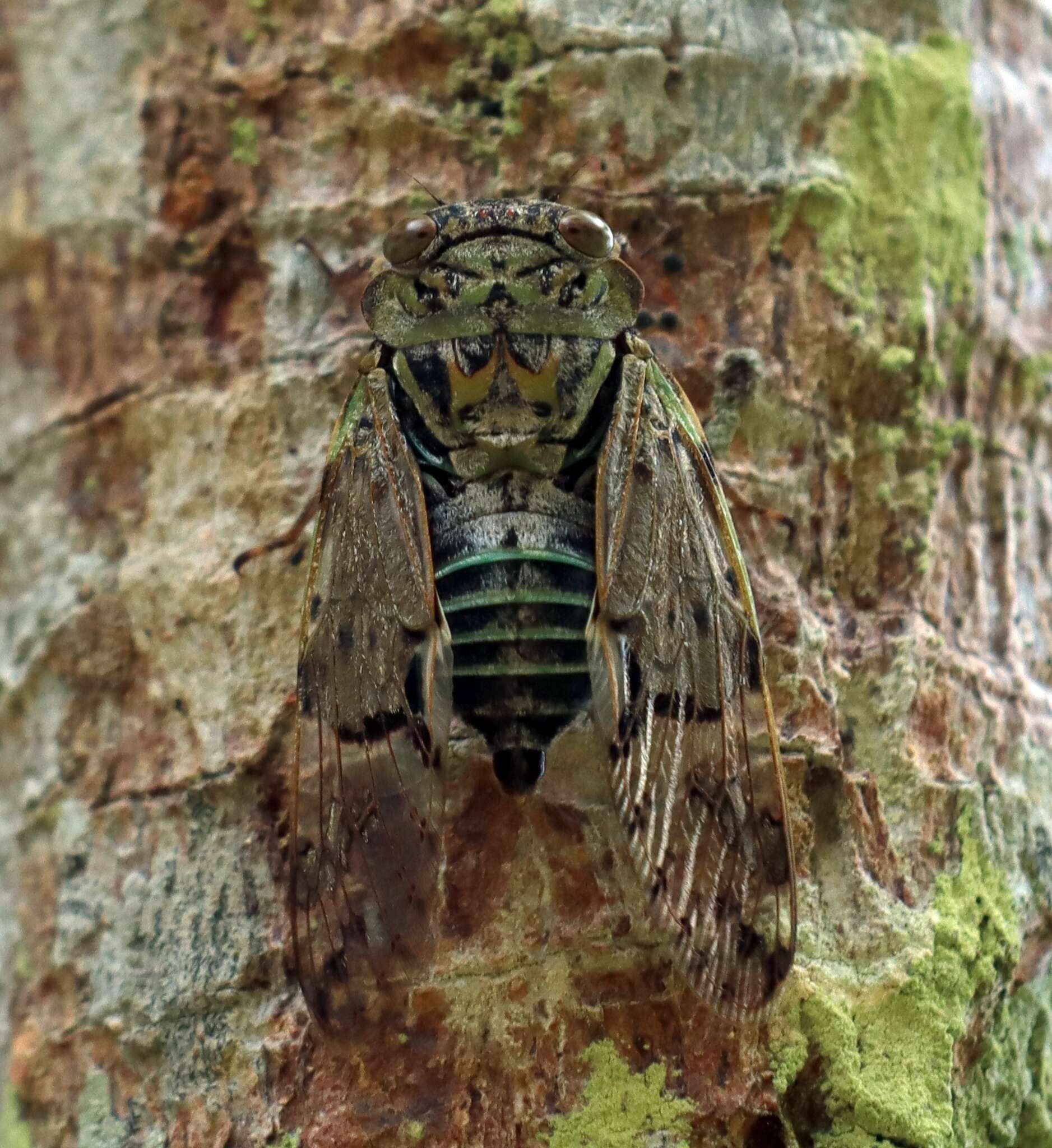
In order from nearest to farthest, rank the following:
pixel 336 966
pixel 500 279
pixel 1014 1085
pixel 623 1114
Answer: pixel 623 1114, pixel 336 966, pixel 1014 1085, pixel 500 279

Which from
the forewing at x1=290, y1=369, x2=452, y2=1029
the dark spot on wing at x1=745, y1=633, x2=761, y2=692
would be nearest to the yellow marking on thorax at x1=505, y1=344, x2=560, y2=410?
the forewing at x1=290, y1=369, x2=452, y2=1029

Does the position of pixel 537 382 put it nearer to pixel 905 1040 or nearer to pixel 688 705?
pixel 688 705

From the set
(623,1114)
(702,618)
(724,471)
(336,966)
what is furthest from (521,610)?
(623,1114)

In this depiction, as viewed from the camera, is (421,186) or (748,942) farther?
(421,186)

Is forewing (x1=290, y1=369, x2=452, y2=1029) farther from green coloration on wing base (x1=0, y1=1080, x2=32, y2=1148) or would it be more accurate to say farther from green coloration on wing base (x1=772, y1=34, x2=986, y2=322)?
green coloration on wing base (x1=772, y1=34, x2=986, y2=322)

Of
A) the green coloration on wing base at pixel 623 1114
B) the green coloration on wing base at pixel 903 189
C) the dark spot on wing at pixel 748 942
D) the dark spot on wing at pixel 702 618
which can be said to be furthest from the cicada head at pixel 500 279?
the green coloration on wing base at pixel 623 1114

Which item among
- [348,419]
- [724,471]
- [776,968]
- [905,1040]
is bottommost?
[905,1040]

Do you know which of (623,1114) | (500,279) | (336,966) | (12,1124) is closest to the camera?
(623,1114)

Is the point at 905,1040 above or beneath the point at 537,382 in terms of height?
beneath
